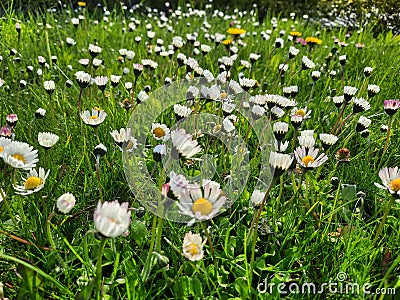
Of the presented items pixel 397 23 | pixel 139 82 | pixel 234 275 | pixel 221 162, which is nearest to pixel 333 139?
pixel 221 162

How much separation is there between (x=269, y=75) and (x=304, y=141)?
138 centimetres

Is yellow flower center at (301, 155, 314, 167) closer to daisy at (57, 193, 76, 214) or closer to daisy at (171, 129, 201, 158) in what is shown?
daisy at (171, 129, 201, 158)

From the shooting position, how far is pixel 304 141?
134 cm

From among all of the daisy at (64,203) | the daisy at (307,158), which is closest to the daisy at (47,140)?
the daisy at (64,203)

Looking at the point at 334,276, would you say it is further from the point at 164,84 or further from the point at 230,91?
the point at 164,84

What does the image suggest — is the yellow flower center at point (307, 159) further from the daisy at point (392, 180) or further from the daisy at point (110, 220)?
the daisy at point (110, 220)

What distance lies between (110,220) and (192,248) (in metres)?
0.23

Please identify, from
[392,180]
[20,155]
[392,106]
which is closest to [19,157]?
[20,155]

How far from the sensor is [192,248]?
3.16ft

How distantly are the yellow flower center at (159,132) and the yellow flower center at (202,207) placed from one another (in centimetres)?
53

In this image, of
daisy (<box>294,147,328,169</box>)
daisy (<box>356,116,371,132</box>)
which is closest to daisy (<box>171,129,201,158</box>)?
daisy (<box>294,147,328,169</box>)

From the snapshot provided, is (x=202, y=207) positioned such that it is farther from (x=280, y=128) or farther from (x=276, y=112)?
(x=276, y=112)

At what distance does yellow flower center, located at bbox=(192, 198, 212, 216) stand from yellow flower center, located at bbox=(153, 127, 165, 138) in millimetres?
530

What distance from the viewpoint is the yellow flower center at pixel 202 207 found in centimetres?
A: 101
